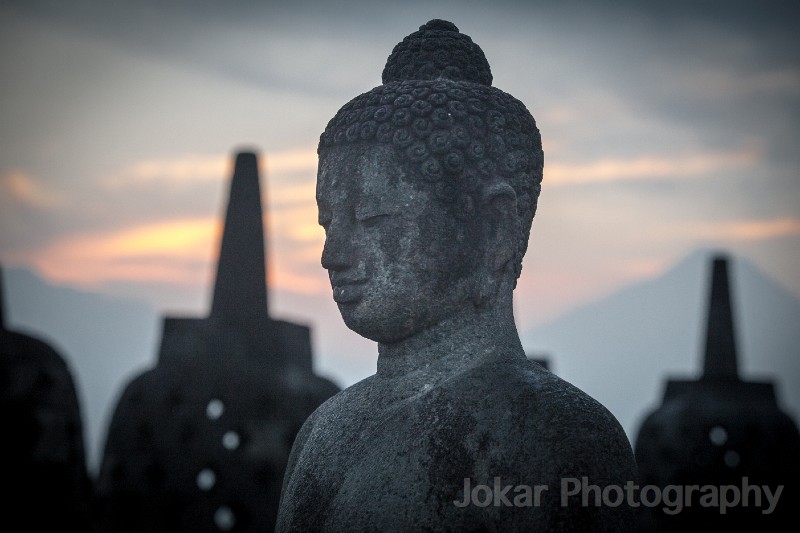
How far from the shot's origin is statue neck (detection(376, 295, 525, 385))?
5.43 metres

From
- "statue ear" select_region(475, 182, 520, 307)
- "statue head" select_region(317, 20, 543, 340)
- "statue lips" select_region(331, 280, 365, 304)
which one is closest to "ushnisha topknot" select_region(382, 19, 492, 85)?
"statue head" select_region(317, 20, 543, 340)

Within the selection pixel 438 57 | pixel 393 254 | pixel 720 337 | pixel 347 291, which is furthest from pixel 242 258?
pixel 720 337

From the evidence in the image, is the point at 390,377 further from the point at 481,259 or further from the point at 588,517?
the point at 588,517

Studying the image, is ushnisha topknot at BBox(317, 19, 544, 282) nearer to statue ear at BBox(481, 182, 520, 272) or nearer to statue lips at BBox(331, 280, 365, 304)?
statue ear at BBox(481, 182, 520, 272)

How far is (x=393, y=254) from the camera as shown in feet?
17.8

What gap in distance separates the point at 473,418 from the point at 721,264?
46.0 ft

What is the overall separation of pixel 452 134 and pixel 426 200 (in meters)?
0.35

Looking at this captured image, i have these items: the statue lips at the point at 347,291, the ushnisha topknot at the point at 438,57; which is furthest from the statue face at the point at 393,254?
the ushnisha topknot at the point at 438,57

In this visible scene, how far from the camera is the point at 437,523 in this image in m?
4.95

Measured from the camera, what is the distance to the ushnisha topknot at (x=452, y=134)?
5.47 meters

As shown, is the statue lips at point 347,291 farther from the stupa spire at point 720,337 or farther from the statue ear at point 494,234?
the stupa spire at point 720,337

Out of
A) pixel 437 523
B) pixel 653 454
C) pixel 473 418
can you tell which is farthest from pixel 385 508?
pixel 653 454

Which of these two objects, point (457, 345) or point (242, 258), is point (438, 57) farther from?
point (242, 258)

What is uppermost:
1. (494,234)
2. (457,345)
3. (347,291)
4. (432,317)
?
(494,234)
